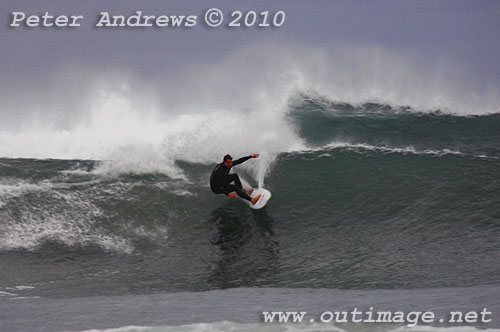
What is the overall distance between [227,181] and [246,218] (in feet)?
3.19

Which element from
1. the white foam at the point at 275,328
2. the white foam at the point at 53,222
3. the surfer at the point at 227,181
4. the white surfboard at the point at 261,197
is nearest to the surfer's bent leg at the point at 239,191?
the surfer at the point at 227,181

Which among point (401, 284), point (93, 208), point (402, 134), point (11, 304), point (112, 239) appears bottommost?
point (401, 284)

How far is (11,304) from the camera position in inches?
344

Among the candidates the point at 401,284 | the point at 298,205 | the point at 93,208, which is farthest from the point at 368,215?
the point at 93,208

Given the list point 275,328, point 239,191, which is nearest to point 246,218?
point 239,191

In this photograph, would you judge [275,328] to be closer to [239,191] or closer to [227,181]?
[239,191]

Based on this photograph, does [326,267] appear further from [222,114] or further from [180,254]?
[222,114]

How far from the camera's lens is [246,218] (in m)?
13.0

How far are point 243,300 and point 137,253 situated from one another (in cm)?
360

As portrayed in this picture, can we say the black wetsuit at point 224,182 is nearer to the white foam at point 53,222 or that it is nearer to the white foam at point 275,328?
the white foam at point 53,222

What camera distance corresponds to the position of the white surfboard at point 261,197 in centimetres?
1338

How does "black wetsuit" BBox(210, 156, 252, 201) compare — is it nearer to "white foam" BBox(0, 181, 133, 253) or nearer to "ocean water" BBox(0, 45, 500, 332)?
"ocean water" BBox(0, 45, 500, 332)

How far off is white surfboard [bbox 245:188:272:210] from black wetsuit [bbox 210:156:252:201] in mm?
248

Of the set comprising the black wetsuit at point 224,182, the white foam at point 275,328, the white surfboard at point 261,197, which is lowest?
the white foam at point 275,328
